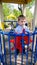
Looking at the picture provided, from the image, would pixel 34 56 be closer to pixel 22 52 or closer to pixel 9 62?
pixel 22 52

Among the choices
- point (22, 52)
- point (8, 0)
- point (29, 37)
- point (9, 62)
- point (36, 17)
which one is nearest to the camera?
point (29, 37)

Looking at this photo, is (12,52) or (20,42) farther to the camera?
(12,52)

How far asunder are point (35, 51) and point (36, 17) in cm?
56

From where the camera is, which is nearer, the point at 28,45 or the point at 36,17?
the point at 28,45

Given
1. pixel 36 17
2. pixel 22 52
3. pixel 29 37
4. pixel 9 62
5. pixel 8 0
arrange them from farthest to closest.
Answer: pixel 8 0 → pixel 36 17 → pixel 9 62 → pixel 22 52 → pixel 29 37

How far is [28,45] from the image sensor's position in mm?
2332

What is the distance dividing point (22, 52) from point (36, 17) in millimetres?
631

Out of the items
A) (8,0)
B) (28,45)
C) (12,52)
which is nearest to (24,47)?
(28,45)

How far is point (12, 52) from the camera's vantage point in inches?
100

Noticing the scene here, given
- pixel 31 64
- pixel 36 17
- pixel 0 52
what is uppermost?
pixel 36 17

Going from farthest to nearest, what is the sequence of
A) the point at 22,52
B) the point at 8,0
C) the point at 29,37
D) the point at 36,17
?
the point at 8,0 → the point at 36,17 → the point at 22,52 → the point at 29,37

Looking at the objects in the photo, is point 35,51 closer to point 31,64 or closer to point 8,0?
point 31,64

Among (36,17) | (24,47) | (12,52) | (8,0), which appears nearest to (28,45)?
(24,47)

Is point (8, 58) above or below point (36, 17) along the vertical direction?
below
